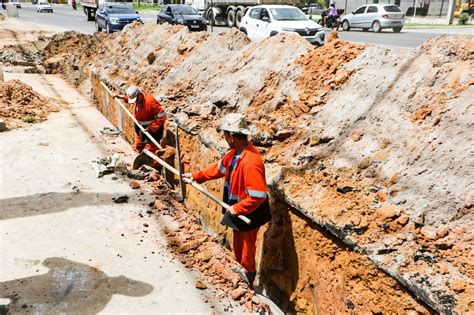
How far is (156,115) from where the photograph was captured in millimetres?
7609

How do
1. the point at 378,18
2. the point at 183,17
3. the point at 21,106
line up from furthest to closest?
the point at 378,18, the point at 183,17, the point at 21,106

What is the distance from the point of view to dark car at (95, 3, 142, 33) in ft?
73.5

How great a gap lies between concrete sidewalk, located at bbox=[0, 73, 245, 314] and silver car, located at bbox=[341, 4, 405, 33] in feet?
71.3

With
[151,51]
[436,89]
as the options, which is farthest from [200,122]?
[151,51]

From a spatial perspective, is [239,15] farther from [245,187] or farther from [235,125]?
[245,187]

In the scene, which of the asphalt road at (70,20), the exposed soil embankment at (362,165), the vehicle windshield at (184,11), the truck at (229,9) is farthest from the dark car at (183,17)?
the exposed soil embankment at (362,165)

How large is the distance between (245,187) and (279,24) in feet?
41.3

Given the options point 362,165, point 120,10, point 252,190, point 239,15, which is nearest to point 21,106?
point 252,190

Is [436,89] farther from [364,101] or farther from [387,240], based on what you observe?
[387,240]

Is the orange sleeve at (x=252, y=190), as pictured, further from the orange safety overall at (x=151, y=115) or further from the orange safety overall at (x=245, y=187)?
the orange safety overall at (x=151, y=115)

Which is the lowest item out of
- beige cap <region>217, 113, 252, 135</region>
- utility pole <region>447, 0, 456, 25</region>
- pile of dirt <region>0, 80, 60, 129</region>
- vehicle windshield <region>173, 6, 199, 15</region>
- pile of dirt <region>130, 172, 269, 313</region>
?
pile of dirt <region>130, 172, 269, 313</region>

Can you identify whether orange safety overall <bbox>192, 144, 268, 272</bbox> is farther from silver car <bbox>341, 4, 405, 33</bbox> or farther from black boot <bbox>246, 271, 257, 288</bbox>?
silver car <bbox>341, 4, 405, 33</bbox>

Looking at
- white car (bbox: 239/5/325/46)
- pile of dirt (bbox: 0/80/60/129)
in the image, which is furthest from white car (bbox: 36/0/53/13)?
pile of dirt (bbox: 0/80/60/129)

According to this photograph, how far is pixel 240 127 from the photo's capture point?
413 centimetres
